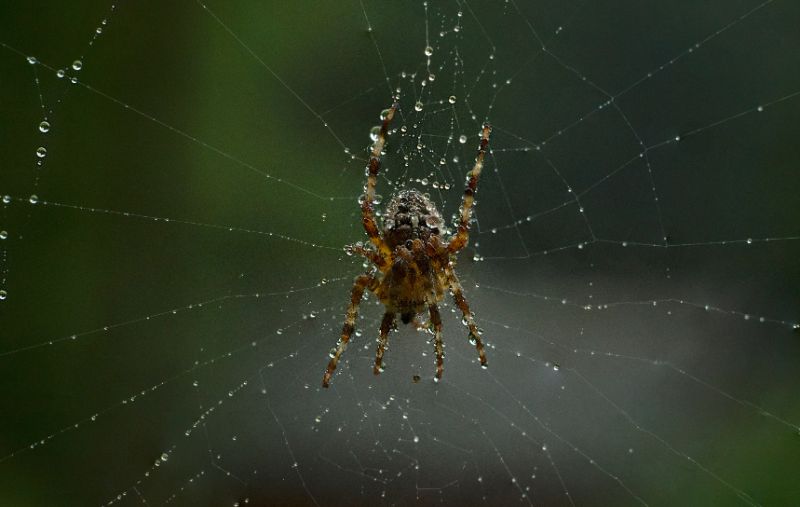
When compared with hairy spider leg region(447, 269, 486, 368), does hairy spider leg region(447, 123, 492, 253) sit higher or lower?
higher

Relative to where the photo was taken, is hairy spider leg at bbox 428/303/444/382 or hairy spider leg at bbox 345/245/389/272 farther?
hairy spider leg at bbox 428/303/444/382

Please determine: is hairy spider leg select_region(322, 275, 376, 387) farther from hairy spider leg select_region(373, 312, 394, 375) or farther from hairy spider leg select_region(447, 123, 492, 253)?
hairy spider leg select_region(447, 123, 492, 253)

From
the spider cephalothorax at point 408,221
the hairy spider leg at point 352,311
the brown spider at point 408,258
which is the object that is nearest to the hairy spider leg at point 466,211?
the brown spider at point 408,258

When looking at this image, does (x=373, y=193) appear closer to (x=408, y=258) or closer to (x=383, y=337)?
(x=408, y=258)

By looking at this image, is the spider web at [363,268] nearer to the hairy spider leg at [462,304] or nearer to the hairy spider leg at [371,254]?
the hairy spider leg at [462,304]

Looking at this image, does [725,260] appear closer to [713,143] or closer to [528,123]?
[713,143]

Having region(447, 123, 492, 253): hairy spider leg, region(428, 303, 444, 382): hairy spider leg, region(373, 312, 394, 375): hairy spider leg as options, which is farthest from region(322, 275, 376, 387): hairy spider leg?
region(447, 123, 492, 253): hairy spider leg

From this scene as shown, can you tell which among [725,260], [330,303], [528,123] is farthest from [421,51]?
[725,260]
